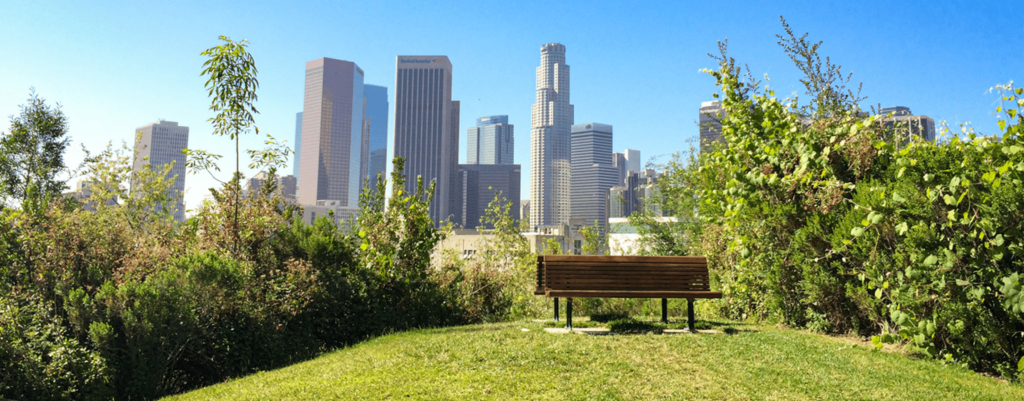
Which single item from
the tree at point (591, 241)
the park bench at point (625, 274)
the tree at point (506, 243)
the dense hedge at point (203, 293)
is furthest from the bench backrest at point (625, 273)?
the tree at point (591, 241)

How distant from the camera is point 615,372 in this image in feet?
13.5

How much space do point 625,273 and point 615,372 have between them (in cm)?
257

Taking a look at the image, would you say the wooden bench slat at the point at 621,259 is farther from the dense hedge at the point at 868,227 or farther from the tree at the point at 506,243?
the tree at the point at 506,243

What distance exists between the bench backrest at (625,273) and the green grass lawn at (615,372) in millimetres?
1195

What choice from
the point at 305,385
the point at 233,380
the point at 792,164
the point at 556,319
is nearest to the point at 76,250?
the point at 233,380

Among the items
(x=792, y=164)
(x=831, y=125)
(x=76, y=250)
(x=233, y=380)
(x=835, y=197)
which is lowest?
(x=233, y=380)

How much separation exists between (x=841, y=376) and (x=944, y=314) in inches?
38.7

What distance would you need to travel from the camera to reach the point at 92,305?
178 inches

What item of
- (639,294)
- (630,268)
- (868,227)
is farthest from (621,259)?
(868,227)

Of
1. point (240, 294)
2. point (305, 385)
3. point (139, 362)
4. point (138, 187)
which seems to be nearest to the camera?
point (305, 385)

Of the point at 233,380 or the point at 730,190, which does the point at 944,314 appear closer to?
the point at 730,190

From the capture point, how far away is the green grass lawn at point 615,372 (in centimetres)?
373

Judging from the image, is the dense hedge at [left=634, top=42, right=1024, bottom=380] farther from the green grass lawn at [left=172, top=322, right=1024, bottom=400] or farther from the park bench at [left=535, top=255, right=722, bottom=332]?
the park bench at [left=535, top=255, right=722, bottom=332]

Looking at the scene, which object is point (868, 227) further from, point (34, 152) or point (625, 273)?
point (34, 152)
